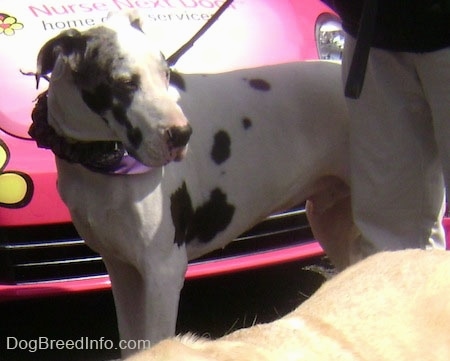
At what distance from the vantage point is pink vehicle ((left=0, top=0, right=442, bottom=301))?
4.39m

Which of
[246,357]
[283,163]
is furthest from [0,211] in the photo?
[246,357]

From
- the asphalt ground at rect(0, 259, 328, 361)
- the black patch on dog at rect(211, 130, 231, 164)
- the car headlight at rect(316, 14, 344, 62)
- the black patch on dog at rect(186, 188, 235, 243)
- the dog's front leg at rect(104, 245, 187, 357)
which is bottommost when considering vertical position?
the asphalt ground at rect(0, 259, 328, 361)

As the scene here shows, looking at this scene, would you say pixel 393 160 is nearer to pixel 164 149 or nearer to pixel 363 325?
pixel 164 149

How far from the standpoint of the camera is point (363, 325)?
213cm

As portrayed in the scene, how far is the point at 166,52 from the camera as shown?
4719 mm

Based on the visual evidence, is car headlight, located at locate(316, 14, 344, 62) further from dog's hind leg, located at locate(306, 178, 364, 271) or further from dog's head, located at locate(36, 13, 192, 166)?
dog's head, located at locate(36, 13, 192, 166)

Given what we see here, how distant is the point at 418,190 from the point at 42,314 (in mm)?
2382

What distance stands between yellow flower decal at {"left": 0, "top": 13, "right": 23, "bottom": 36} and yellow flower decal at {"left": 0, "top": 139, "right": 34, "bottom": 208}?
0.72 meters

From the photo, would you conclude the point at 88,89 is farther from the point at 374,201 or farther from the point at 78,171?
the point at 374,201

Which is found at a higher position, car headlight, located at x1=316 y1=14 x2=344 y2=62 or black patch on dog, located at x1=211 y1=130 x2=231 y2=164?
car headlight, located at x1=316 y1=14 x2=344 y2=62

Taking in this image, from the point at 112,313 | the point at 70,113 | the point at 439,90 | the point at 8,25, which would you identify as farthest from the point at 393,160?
the point at 112,313

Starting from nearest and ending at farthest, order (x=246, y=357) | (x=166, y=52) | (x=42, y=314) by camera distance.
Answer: (x=246, y=357) < (x=166, y=52) < (x=42, y=314)

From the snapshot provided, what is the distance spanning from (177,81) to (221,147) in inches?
12.4

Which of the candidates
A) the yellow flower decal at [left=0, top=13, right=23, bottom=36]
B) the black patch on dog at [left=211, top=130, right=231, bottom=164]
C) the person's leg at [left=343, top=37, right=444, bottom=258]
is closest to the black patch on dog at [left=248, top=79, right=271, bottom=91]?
the black patch on dog at [left=211, top=130, right=231, bottom=164]
